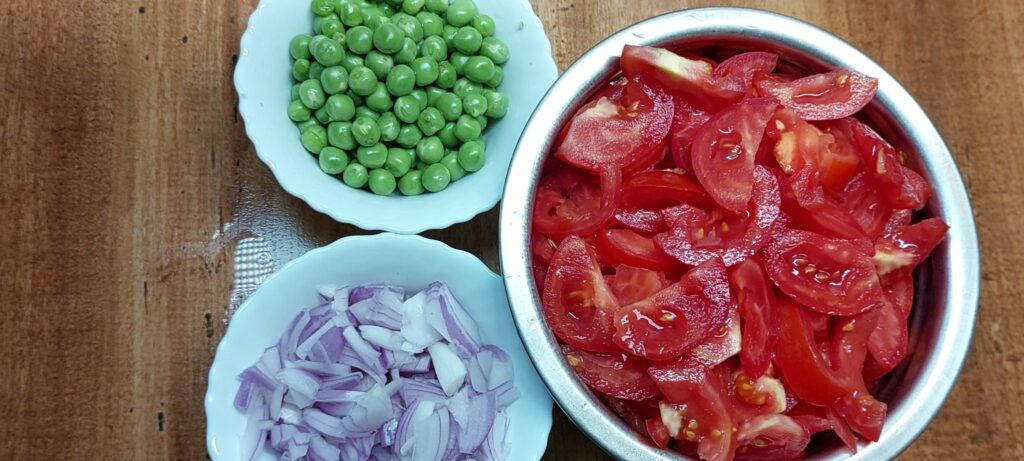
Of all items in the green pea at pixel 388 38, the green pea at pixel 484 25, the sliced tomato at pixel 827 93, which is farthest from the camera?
the green pea at pixel 484 25

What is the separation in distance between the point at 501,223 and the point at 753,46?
65 cm

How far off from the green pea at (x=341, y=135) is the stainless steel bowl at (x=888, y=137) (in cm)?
43

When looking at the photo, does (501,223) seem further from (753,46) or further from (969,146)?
(969,146)

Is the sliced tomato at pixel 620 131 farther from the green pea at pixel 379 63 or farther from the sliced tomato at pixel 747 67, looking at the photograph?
the green pea at pixel 379 63

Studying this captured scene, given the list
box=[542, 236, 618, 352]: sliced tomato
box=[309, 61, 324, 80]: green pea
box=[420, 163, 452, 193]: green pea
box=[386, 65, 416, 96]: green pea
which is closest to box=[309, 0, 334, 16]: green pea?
box=[309, 61, 324, 80]: green pea

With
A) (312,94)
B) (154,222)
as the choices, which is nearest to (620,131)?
(312,94)

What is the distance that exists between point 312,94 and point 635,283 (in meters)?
0.82

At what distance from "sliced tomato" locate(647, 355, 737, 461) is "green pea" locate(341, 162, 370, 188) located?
76 centimetres

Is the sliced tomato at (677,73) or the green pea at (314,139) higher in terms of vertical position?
the sliced tomato at (677,73)

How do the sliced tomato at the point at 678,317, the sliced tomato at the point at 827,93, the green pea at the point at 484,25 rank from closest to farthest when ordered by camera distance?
the sliced tomato at the point at 678,317
the sliced tomato at the point at 827,93
the green pea at the point at 484,25

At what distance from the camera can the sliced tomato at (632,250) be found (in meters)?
1.35

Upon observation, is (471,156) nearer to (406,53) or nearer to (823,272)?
(406,53)

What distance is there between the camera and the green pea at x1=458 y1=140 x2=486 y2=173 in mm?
1574

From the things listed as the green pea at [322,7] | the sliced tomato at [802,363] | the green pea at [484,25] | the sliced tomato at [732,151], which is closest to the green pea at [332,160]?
the green pea at [322,7]
